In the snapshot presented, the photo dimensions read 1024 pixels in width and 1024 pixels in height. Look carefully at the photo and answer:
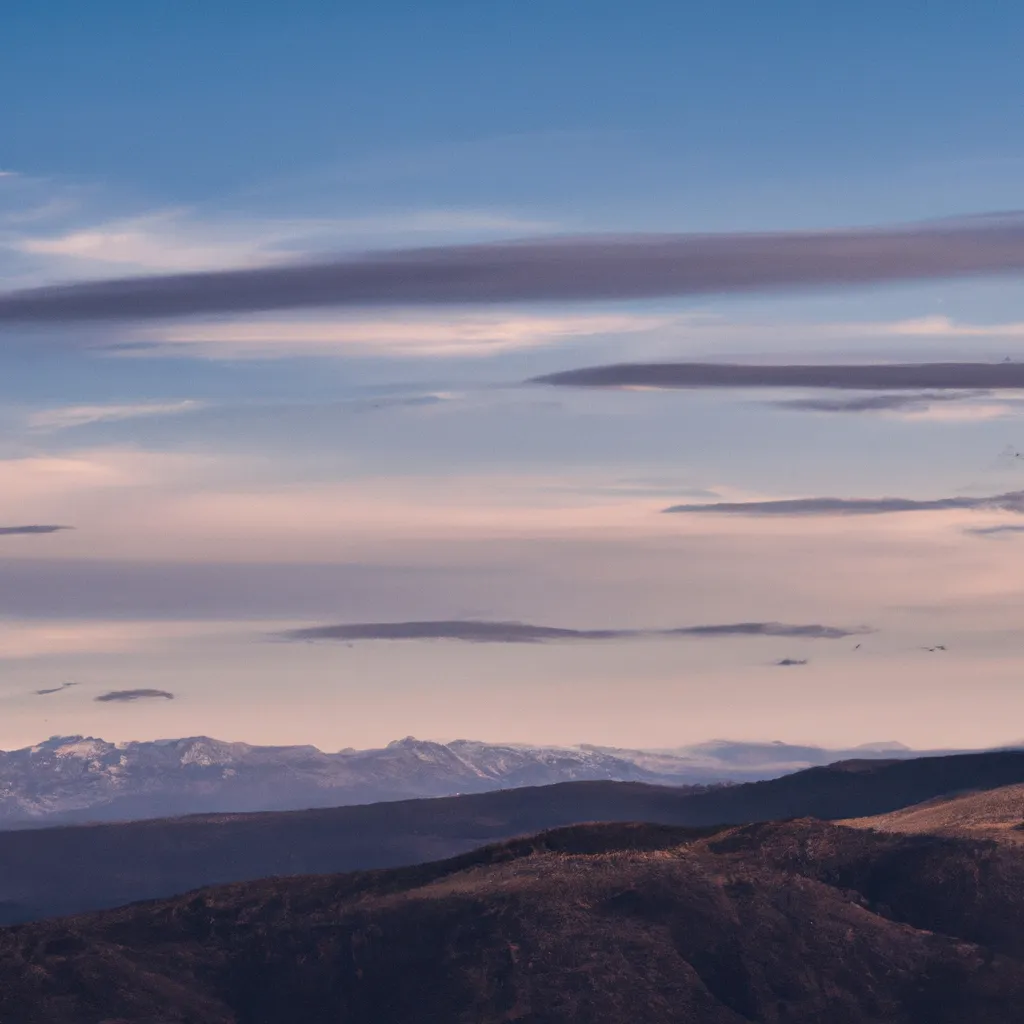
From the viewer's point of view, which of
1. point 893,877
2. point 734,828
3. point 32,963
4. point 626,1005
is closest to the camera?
point 626,1005

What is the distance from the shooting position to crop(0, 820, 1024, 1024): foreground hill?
16588 cm

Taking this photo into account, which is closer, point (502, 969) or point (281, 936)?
point (502, 969)

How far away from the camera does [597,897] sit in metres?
177

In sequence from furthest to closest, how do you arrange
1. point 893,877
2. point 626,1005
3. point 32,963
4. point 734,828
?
point 734,828 → point 893,877 → point 32,963 → point 626,1005

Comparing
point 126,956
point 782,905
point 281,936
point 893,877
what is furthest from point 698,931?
point 126,956

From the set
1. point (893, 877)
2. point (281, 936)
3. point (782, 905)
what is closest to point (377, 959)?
point (281, 936)

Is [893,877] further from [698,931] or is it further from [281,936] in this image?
[281,936]

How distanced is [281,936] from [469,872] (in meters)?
19.0

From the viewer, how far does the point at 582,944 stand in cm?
16962

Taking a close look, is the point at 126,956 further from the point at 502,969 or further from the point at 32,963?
the point at 502,969

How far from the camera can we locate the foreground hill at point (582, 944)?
166m

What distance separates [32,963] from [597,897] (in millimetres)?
49876

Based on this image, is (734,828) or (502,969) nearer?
(502,969)

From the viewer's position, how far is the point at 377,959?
175875 mm
